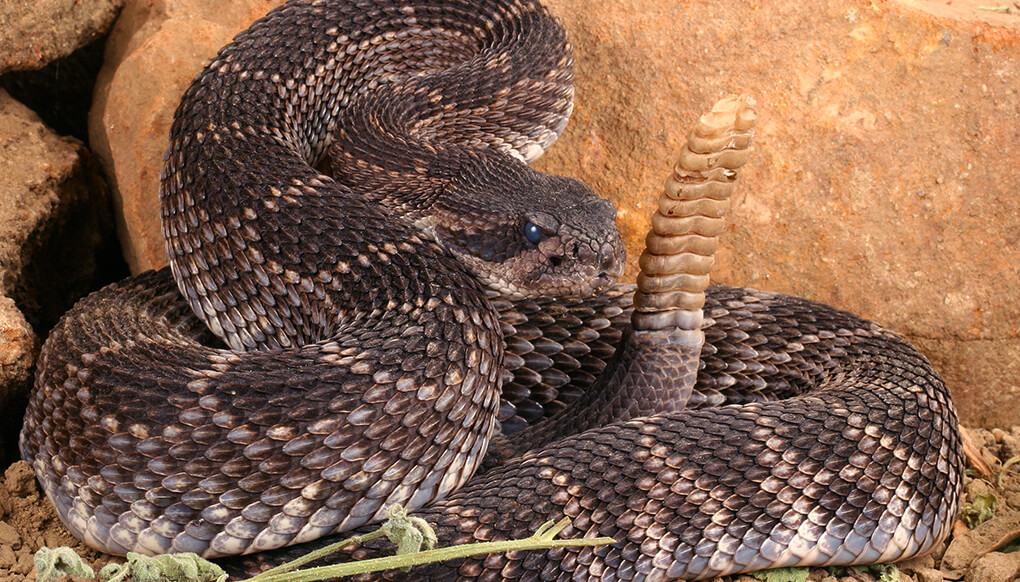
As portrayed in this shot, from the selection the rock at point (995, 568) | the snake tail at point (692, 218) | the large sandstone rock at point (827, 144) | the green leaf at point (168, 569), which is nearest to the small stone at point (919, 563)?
the rock at point (995, 568)

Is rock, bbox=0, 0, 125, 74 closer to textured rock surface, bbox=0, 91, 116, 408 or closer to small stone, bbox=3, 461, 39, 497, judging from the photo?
textured rock surface, bbox=0, 91, 116, 408

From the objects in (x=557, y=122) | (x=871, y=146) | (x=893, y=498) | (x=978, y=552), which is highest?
(x=557, y=122)

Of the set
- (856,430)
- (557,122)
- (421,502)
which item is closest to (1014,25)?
(557,122)

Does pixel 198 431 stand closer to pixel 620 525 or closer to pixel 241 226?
pixel 241 226

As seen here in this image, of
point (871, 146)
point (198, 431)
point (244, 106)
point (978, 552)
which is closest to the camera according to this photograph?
point (198, 431)

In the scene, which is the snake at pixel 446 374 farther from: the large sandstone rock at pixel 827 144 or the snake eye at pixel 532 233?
the large sandstone rock at pixel 827 144

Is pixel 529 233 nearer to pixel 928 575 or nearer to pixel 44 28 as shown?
pixel 928 575
